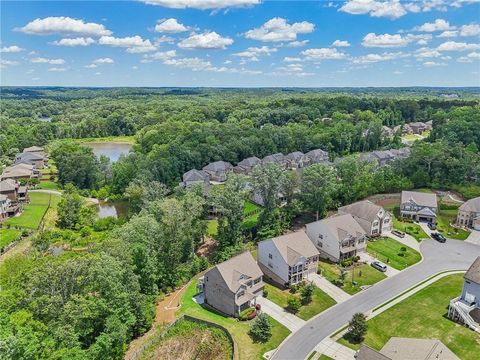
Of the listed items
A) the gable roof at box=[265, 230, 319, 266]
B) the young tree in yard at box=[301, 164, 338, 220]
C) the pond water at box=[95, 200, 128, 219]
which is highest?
the young tree in yard at box=[301, 164, 338, 220]

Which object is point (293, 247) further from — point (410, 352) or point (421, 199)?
point (421, 199)

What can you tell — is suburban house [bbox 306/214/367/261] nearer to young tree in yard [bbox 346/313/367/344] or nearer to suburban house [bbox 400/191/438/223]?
young tree in yard [bbox 346/313/367/344]

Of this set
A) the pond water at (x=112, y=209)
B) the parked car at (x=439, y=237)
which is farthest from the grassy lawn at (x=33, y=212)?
the parked car at (x=439, y=237)

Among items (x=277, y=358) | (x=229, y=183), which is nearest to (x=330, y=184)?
(x=229, y=183)

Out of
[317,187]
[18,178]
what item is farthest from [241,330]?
[18,178]

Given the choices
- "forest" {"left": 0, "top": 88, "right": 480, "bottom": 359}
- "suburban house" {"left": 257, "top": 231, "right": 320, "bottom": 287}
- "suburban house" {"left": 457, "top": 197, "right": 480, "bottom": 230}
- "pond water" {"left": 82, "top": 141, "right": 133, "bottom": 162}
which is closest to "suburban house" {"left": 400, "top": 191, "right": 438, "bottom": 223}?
"suburban house" {"left": 457, "top": 197, "right": 480, "bottom": 230}

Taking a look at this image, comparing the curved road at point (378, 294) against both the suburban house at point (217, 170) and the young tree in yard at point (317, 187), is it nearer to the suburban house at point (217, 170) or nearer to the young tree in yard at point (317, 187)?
the young tree in yard at point (317, 187)

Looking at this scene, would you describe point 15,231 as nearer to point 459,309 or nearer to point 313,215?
point 313,215
